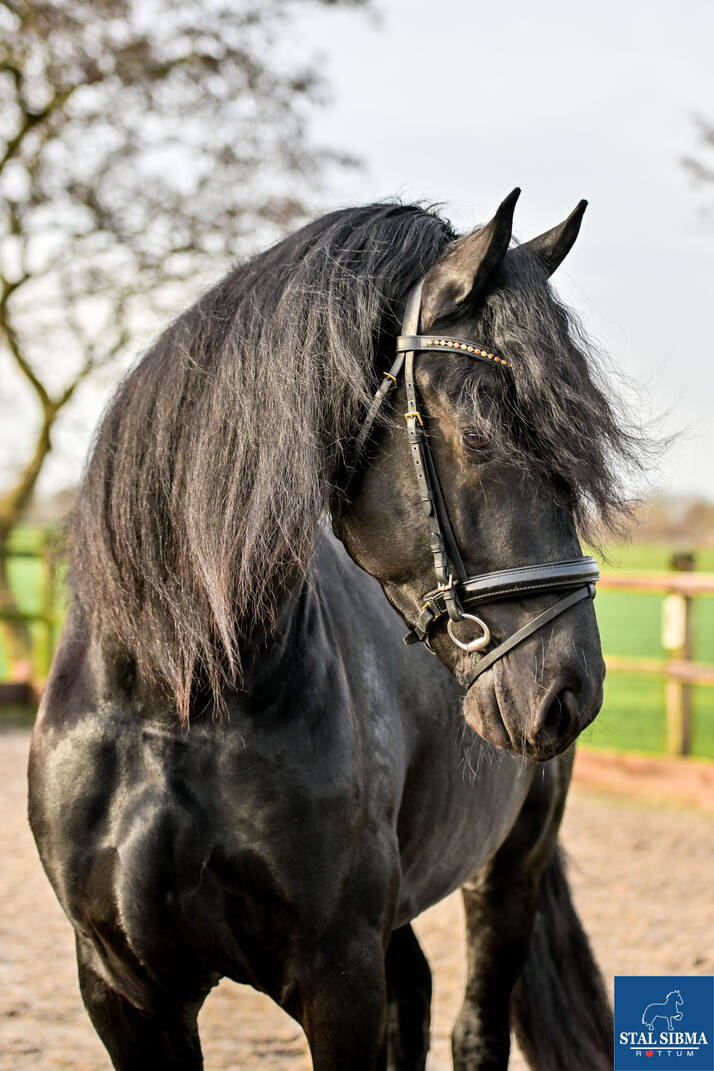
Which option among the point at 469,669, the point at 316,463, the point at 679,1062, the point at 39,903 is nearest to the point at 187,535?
the point at 316,463

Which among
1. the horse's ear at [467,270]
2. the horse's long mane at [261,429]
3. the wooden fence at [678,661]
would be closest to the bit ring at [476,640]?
the horse's long mane at [261,429]

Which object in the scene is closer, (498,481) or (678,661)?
(498,481)

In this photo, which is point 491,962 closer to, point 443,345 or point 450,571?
point 450,571

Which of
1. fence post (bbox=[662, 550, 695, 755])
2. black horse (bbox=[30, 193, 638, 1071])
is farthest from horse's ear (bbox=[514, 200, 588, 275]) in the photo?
fence post (bbox=[662, 550, 695, 755])

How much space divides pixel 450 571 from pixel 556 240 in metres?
0.68

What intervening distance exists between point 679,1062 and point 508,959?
553 mm

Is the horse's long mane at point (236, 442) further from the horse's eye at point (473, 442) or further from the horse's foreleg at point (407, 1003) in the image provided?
the horse's foreleg at point (407, 1003)

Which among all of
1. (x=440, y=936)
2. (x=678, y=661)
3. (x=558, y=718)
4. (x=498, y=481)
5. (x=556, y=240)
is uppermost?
(x=556, y=240)

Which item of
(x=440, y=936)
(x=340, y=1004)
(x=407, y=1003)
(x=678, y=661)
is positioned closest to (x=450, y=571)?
(x=340, y=1004)

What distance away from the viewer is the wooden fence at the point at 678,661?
7.38m

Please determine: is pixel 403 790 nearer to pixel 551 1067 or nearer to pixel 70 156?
pixel 551 1067

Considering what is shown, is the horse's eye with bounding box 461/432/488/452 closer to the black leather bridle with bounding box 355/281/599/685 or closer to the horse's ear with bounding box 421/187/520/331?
the black leather bridle with bounding box 355/281/599/685

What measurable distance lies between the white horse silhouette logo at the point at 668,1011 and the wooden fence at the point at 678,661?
452 cm

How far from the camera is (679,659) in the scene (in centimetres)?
766
